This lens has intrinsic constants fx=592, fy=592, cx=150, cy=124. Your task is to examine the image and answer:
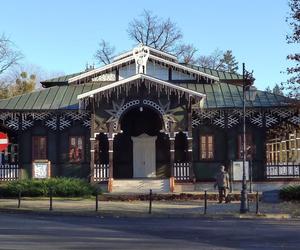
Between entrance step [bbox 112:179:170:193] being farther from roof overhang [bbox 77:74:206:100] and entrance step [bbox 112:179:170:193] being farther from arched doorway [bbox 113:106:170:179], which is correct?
roof overhang [bbox 77:74:206:100]

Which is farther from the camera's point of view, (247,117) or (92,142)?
(247,117)

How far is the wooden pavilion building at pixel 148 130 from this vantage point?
33656 millimetres

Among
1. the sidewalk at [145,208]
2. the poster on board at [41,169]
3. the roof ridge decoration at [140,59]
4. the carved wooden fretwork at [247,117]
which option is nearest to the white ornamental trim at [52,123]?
the poster on board at [41,169]

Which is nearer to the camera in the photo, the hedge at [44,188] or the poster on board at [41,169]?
the hedge at [44,188]

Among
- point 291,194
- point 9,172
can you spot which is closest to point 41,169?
point 9,172

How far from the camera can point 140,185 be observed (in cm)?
3397

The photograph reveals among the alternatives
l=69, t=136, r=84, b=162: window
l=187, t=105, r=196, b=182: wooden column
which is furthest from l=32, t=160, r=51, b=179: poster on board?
l=187, t=105, r=196, b=182: wooden column

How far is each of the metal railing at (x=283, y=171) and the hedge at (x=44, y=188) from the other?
10.9 m

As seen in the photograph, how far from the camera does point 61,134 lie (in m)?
35.6

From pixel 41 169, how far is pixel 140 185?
18.9 feet

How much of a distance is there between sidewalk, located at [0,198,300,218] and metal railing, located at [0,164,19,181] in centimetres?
670

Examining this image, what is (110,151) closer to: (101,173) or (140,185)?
(101,173)

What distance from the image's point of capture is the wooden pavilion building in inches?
1325

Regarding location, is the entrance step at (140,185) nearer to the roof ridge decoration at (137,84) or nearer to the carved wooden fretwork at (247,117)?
the carved wooden fretwork at (247,117)
